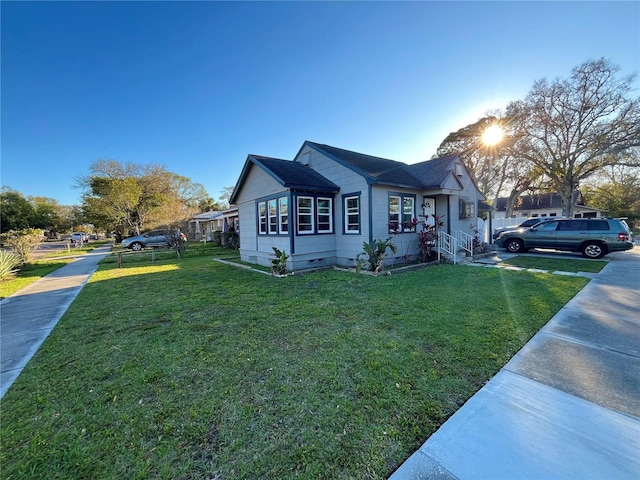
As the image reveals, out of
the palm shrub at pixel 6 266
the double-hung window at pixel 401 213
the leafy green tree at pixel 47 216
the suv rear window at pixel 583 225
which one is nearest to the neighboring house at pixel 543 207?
the suv rear window at pixel 583 225

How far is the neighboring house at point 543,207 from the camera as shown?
33.6 meters

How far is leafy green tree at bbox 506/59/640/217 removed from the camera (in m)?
19.7

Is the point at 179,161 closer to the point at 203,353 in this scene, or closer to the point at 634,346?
the point at 203,353

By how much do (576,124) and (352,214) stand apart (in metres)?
24.4

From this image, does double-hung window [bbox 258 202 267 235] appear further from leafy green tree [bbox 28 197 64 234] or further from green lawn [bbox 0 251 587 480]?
leafy green tree [bbox 28 197 64 234]

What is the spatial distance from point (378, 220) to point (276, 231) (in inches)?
154

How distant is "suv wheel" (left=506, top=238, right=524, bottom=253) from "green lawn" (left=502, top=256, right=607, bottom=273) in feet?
7.22

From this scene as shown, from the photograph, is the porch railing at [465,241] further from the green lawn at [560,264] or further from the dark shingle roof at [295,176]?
the dark shingle roof at [295,176]

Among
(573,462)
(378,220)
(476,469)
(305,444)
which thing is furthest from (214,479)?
(378,220)

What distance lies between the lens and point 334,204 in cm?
1045

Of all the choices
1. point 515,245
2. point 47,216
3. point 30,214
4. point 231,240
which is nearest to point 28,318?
point 231,240

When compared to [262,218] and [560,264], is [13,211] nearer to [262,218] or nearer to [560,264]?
[262,218]

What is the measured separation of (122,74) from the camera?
10.2 m

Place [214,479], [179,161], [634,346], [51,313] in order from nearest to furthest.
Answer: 1. [214,479]
2. [634,346]
3. [51,313]
4. [179,161]
